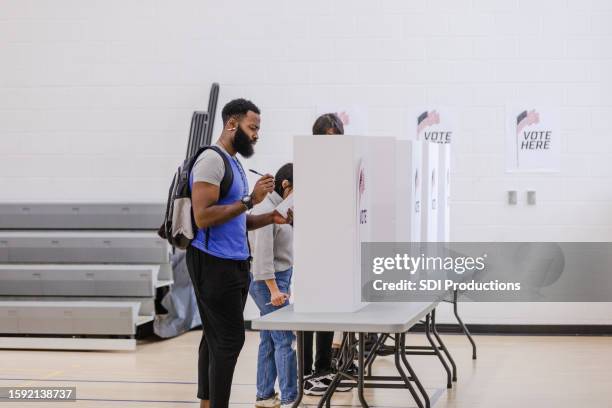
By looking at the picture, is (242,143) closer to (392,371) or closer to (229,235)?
(229,235)

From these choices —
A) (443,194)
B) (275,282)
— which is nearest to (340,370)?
(275,282)

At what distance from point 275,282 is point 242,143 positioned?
2.76 ft

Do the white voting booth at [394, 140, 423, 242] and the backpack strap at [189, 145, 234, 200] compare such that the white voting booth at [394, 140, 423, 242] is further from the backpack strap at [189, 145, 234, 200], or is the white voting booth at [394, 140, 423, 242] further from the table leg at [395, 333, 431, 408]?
the backpack strap at [189, 145, 234, 200]

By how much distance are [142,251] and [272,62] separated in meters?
1.84

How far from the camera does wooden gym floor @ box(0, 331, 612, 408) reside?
5188 millimetres

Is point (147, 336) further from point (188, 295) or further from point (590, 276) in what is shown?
point (590, 276)

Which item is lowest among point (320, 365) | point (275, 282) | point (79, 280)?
point (320, 365)

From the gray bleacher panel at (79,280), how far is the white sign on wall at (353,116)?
1.87m

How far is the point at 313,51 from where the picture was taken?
7.68 meters

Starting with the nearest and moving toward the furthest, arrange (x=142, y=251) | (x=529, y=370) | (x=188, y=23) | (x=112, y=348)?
(x=529, y=370), (x=112, y=348), (x=142, y=251), (x=188, y=23)

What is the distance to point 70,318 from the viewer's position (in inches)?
272

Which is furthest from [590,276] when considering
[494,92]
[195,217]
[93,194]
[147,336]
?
[195,217]

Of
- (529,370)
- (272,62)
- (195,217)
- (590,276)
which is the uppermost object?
(272,62)

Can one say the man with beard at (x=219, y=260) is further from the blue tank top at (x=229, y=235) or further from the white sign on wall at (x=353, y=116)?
the white sign on wall at (x=353, y=116)
